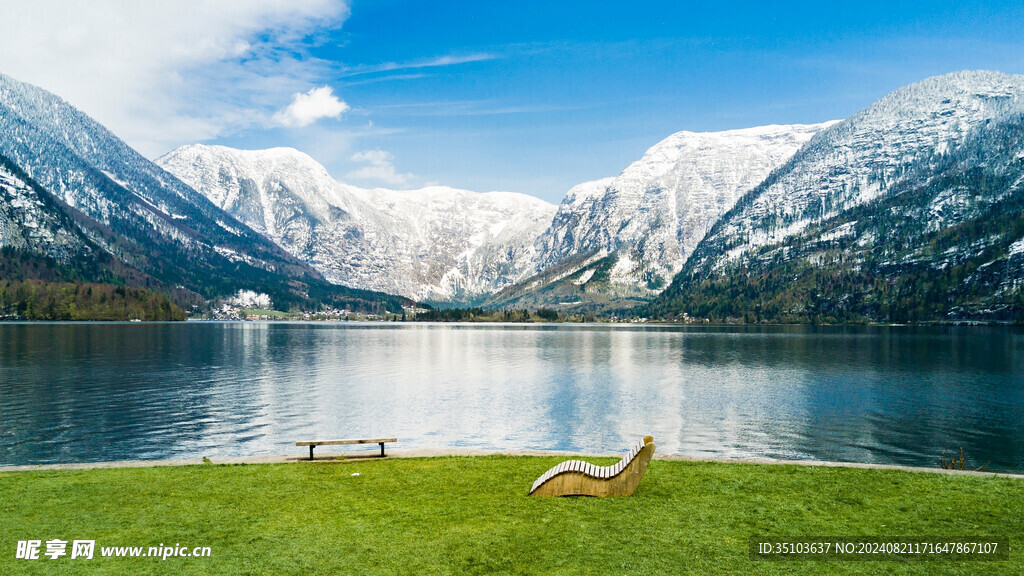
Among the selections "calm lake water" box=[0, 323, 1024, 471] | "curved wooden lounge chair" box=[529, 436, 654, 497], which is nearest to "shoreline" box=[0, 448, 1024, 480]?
"curved wooden lounge chair" box=[529, 436, 654, 497]

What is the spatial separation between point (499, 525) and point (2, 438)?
48183mm

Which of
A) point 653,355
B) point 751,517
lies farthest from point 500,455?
point 653,355

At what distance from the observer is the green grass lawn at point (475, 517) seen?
1633 centimetres

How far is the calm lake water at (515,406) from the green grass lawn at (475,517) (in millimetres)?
18840

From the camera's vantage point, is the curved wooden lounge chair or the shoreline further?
the shoreline

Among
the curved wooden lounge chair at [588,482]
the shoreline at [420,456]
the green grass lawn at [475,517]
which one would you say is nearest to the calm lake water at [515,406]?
the shoreline at [420,456]

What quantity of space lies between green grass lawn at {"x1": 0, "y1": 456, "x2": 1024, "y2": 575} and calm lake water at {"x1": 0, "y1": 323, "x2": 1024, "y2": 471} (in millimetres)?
18840

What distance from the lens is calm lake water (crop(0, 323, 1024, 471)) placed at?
159ft

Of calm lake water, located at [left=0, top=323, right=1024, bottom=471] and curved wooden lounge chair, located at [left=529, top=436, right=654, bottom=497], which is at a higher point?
curved wooden lounge chair, located at [left=529, top=436, right=654, bottom=497]

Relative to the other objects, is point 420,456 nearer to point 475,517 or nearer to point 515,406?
point 475,517

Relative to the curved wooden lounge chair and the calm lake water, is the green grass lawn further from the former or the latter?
the calm lake water

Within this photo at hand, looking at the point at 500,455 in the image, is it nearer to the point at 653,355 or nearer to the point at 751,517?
the point at 751,517

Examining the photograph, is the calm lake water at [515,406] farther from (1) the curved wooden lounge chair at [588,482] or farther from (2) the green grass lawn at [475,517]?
(1) the curved wooden lounge chair at [588,482]

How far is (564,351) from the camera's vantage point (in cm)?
15938
